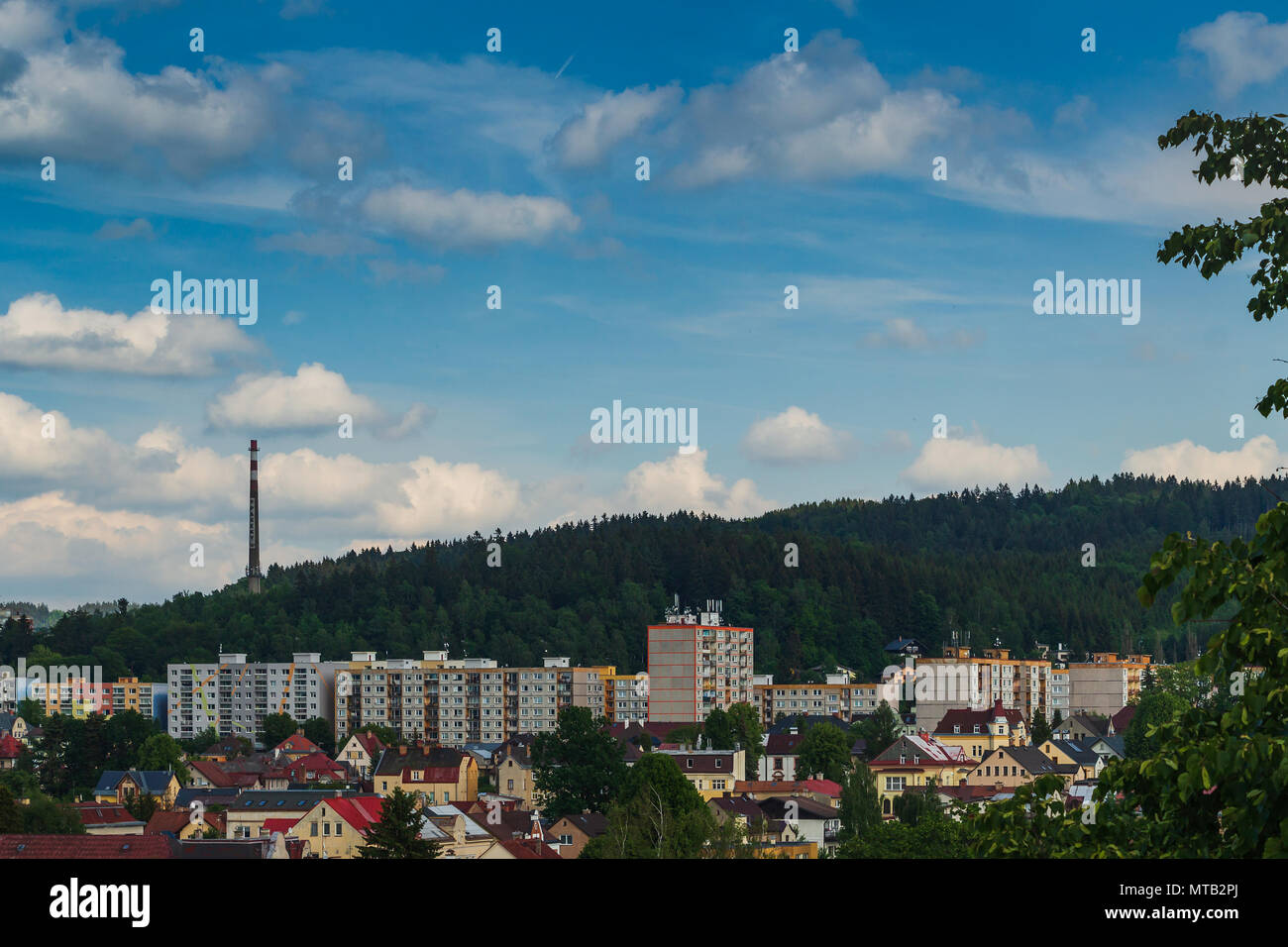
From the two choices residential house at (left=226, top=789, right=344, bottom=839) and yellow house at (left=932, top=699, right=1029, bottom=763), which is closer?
residential house at (left=226, top=789, right=344, bottom=839)

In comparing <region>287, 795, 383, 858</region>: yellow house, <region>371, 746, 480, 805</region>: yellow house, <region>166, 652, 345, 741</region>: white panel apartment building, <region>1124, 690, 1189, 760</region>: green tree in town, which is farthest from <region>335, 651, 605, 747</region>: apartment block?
<region>287, 795, 383, 858</region>: yellow house

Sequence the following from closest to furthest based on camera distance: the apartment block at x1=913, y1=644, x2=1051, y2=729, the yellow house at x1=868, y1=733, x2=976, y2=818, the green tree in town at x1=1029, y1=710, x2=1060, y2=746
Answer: the yellow house at x1=868, y1=733, x2=976, y2=818, the green tree in town at x1=1029, y1=710, x2=1060, y2=746, the apartment block at x1=913, y1=644, x2=1051, y2=729

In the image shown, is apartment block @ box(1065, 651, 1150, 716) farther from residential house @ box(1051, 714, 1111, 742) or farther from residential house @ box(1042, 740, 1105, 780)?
residential house @ box(1042, 740, 1105, 780)

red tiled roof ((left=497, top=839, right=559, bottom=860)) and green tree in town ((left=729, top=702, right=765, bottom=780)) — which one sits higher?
red tiled roof ((left=497, top=839, right=559, bottom=860))

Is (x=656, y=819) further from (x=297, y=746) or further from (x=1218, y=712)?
(x=297, y=746)

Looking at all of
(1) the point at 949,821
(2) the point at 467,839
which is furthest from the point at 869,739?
(1) the point at 949,821
